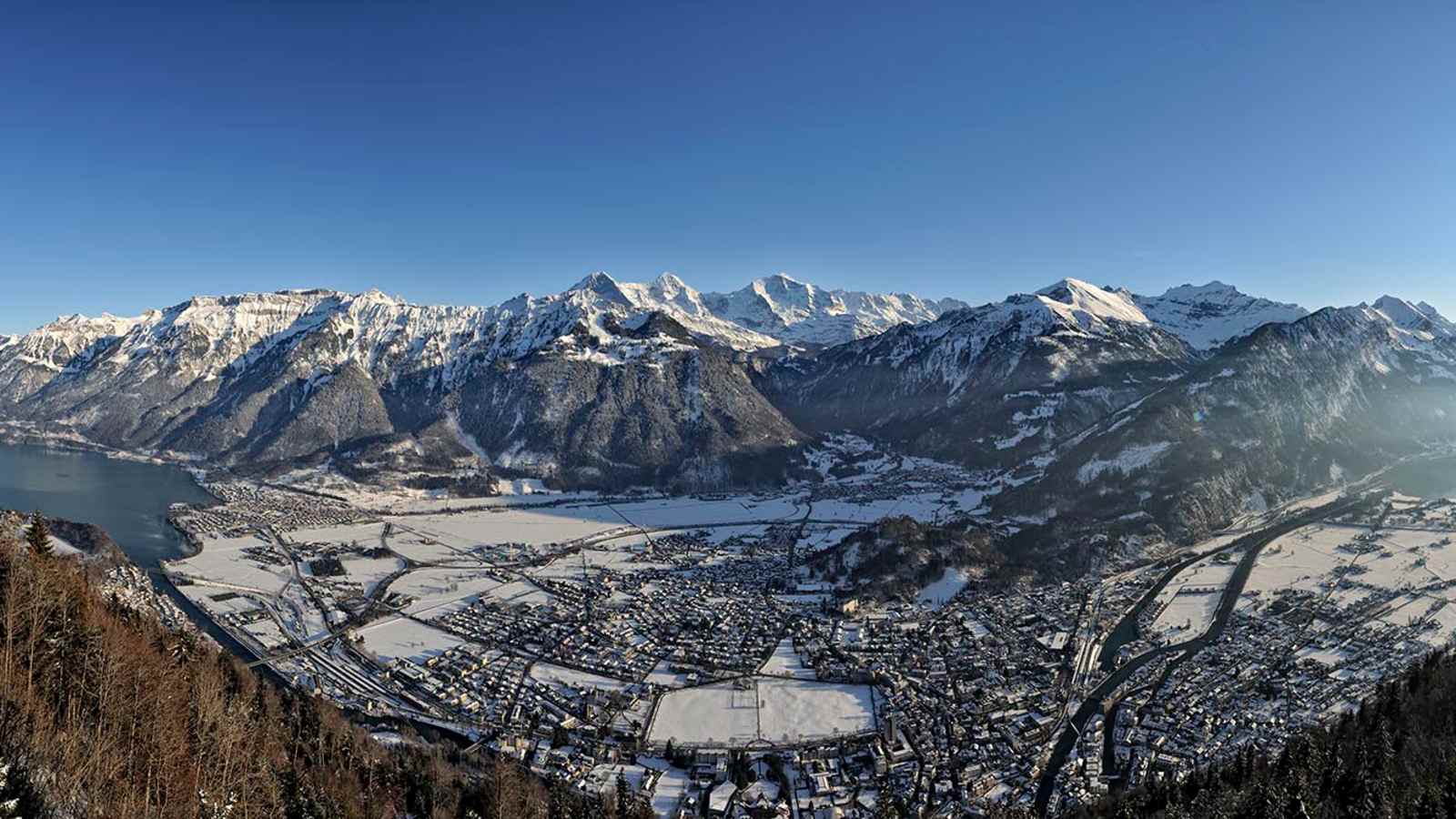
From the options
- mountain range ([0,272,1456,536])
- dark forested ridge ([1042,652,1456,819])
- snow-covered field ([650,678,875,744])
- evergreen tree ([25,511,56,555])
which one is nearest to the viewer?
evergreen tree ([25,511,56,555])

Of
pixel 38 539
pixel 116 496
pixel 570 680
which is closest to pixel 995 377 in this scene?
pixel 570 680

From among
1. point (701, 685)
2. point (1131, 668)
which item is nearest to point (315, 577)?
point (701, 685)

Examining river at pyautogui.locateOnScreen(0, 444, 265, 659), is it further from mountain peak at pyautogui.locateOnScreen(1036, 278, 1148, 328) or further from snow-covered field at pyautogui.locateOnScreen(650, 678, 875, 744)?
mountain peak at pyautogui.locateOnScreen(1036, 278, 1148, 328)

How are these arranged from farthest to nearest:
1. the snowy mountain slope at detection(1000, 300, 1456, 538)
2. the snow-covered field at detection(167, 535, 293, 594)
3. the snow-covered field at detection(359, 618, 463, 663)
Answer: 1. the snowy mountain slope at detection(1000, 300, 1456, 538)
2. the snow-covered field at detection(167, 535, 293, 594)
3. the snow-covered field at detection(359, 618, 463, 663)

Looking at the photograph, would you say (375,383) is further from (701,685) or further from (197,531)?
(701,685)

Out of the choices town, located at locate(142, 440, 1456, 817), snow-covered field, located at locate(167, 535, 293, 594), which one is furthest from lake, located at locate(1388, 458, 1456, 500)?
snow-covered field, located at locate(167, 535, 293, 594)

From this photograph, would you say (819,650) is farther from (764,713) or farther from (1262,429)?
(1262,429)

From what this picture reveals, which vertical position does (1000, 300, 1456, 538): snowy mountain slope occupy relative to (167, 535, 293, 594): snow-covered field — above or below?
above
